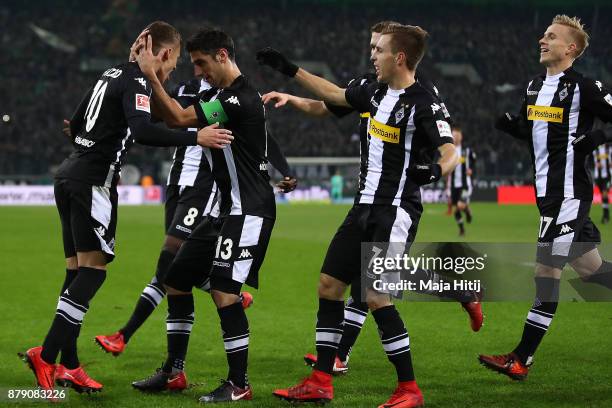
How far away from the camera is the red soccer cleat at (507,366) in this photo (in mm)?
6375

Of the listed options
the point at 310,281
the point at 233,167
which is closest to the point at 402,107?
the point at 233,167

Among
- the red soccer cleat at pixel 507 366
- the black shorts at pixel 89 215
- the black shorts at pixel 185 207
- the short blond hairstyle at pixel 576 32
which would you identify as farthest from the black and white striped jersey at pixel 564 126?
the black shorts at pixel 89 215

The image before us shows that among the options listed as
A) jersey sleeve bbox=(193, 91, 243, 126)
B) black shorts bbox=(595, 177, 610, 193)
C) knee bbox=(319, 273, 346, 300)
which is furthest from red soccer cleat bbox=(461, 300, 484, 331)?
black shorts bbox=(595, 177, 610, 193)

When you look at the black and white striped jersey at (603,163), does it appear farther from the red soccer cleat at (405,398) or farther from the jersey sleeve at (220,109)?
the jersey sleeve at (220,109)

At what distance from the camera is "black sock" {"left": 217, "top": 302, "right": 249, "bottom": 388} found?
575 cm

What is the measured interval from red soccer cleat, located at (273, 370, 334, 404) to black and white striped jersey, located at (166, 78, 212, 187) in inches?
98.3

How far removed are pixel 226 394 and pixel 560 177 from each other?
2.84m

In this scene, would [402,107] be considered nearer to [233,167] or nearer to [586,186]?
[233,167]

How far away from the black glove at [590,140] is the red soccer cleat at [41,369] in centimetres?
379

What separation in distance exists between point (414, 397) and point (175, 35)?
279cm

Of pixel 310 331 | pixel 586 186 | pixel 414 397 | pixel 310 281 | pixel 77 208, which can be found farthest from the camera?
pixel 310 281

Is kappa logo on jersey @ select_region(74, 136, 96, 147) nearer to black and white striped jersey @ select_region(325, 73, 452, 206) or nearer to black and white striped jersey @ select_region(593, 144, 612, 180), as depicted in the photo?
black and white striped jersey @ select_region(325, 73, 452, 206)

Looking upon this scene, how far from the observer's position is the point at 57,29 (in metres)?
45.0

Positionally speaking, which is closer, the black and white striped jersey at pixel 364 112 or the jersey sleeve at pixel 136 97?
the jersey sleeve at pixel 136 97
